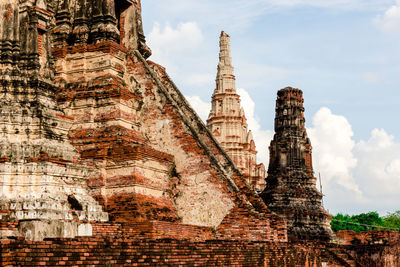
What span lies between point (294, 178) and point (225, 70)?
24797 mm

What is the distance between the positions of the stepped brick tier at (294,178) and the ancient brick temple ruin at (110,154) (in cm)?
336

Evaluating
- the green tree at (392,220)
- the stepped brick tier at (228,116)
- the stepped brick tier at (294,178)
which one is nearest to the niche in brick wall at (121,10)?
the stepped brick tier at (294,178)

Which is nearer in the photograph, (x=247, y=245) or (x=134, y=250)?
(x=134, y=250)

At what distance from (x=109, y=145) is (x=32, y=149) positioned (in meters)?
2.25

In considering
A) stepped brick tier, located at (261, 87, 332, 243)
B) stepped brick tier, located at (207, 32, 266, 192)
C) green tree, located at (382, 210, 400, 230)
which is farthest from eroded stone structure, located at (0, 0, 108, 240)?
green tree, located at (382, 210, 400, 230)

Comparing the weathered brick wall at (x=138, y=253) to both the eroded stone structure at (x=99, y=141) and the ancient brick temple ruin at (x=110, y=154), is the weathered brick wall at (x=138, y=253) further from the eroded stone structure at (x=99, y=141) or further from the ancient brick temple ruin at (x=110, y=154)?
the eroded stone structure at (x=99, y=141)

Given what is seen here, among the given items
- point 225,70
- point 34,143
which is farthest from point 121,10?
point 225,70

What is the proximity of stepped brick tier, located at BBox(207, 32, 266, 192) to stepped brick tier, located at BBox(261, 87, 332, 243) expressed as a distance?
21796 mm

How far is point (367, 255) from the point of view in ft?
57.8

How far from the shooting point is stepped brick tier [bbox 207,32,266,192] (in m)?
42.5

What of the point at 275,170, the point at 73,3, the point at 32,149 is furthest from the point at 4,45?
the point at 275,170

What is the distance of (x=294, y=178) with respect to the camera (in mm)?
19344

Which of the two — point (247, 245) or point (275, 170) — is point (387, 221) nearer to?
point (275, 170)

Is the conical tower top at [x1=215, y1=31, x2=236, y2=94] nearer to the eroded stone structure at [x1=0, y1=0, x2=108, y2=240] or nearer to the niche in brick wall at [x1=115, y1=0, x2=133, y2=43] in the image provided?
the niche in brick wall at [x1=115, y1=0, x2=133, y2=43]
